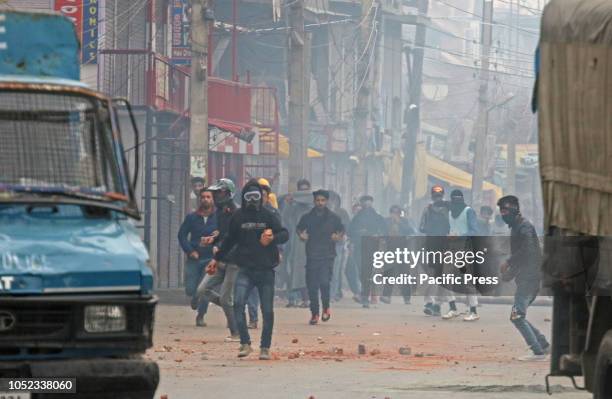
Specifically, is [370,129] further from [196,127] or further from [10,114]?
[10,114]

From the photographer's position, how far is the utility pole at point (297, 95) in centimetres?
3544

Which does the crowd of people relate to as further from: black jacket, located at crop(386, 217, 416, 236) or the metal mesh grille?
the metal mesh grille

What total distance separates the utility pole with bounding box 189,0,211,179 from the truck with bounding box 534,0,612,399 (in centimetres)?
1600

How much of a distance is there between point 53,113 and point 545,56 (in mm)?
3400

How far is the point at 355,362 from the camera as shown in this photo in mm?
17344

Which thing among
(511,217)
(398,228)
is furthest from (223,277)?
(398,228)

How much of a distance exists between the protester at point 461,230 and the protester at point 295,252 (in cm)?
301

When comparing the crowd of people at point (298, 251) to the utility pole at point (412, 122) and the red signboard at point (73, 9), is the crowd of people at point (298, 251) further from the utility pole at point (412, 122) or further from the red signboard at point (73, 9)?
the utility pole at point (412, 122)

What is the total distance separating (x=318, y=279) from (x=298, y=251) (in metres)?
3.19

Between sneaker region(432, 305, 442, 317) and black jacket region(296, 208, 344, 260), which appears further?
sneaker region(432, 305, 442, 317)

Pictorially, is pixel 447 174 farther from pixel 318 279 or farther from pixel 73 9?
pixel 318 279

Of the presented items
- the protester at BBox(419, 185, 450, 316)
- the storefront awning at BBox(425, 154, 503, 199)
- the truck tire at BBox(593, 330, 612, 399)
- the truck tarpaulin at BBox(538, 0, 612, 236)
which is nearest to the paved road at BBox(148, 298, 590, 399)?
the protester at BBox(419, 185, 450, 316)

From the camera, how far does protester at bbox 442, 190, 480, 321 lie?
24844mm

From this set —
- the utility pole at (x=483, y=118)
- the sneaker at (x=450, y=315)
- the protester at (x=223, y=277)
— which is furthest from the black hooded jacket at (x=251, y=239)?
the utility pole at (x=483, y=118)
